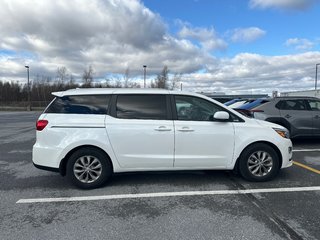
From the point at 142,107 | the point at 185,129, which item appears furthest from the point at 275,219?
the point at 142,107

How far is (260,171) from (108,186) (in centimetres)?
278

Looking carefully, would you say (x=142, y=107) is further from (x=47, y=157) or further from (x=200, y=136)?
(x=47, y=157)

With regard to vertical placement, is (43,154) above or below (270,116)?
below

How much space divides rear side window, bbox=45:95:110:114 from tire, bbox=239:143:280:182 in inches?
105

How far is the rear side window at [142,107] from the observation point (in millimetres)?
5145

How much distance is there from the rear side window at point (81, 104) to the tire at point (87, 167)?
0.67 meters

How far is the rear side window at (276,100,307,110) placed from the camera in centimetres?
913

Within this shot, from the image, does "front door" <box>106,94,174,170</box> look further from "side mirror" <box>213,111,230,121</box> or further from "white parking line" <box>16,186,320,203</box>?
"side mirror" <box>213,111,230,121</box>

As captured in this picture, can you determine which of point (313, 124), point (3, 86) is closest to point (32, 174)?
point (313, 124)

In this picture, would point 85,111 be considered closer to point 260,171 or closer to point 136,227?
point 136,227

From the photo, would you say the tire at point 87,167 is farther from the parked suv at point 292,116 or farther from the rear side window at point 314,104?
the rear side window at point 314,104

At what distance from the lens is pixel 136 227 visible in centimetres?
364

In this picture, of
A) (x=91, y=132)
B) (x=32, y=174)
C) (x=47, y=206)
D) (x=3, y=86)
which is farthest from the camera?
(x=3, y=86)

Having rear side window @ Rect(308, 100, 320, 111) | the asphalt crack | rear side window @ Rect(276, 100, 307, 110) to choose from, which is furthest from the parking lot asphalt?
rear side window @ Rect(308, 100, 320, 111)
